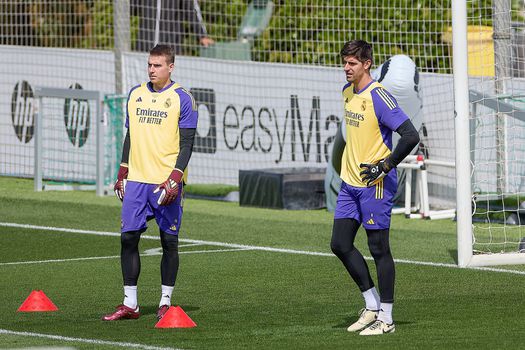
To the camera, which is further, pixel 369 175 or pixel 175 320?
pixel 175 320

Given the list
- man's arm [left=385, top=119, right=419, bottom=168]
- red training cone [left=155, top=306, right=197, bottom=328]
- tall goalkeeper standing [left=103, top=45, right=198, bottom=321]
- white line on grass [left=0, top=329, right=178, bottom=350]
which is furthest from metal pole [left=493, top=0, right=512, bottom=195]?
white line on grass [left=0, top=329, right=178, bottom=350]

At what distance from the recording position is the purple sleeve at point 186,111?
30.9ft

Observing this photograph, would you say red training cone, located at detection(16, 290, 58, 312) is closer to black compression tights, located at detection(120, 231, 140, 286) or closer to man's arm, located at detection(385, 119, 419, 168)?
black compression tights, located at detection(120, 231, 140, 286)

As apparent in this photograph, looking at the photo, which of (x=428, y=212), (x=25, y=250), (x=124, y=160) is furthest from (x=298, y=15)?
(x=124, y=160)

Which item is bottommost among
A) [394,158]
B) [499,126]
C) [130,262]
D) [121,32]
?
[130,262]

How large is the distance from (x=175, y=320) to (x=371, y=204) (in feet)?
5.05

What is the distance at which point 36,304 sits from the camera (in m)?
9.77

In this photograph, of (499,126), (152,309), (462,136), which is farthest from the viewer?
(499,126)

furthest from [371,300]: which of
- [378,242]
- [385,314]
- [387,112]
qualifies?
[387,112]

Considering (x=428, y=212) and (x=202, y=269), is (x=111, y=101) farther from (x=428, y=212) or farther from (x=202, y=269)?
(x=202, y=269)

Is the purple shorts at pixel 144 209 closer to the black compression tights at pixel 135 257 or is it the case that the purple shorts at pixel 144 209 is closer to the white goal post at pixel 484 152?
the black compression tights at pixel 135 257

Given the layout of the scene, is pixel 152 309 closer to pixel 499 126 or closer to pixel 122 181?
pixel 122 181

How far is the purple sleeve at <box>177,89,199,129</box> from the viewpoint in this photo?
30.9ft

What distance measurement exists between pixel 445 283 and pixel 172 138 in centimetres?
297
